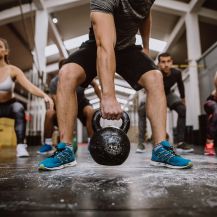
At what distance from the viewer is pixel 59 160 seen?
1.27 metres

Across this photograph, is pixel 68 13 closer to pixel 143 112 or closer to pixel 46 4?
pixel 46 4

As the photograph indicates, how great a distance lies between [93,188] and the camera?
0.85 metres

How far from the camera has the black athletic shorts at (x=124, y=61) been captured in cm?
141

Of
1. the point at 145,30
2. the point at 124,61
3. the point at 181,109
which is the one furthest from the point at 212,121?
the point at 124,61

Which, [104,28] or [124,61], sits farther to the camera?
[124,61]

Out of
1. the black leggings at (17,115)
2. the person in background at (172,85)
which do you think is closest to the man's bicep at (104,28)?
the black leggings at (17,115)

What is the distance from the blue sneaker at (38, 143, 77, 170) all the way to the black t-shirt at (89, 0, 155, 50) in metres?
0.61

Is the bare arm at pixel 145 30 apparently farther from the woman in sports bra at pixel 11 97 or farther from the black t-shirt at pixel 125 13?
the woman in sports bra at pixel 11 97

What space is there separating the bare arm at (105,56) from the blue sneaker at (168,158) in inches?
16.5

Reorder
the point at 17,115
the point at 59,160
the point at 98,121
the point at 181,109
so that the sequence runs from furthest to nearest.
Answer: the point at 181,109 → the point at 17,115 → the point at 59,160 → the point at 98,121

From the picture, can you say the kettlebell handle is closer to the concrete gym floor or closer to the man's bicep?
the concrete gym floor

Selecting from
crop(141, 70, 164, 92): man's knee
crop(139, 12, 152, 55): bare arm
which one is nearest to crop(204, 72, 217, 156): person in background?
crop(139, 12, 152, 55): bare arm

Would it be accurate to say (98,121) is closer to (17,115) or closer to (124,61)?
(124,61)

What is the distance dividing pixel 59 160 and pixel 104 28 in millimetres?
659
